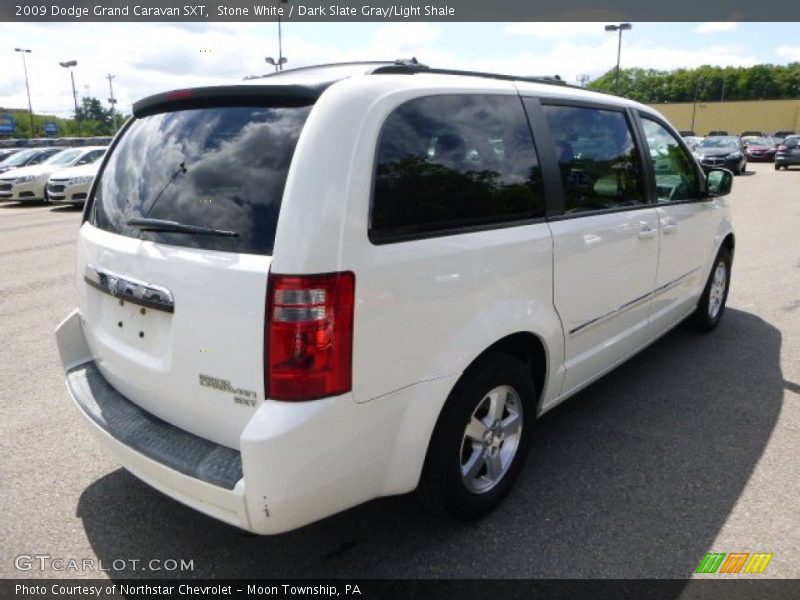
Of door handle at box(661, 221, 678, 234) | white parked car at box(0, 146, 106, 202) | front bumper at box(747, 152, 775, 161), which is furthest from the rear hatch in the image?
front bumper at box(747, 152, 775, 161)

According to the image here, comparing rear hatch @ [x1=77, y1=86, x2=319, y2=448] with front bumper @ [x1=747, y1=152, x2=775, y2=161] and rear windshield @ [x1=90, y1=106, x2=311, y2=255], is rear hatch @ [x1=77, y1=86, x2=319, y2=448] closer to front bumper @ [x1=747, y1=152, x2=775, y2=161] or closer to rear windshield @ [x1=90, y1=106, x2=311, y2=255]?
rear windshield @ [x1=90, y1=106, x2=311, y2=255]

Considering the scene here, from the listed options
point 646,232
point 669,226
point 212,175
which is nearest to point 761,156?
point 669,226

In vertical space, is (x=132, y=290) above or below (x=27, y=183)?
above

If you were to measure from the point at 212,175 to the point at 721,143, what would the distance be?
28.5m

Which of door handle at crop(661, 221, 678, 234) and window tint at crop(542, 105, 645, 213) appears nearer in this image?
window tint at crop(542, 105, 645, 213)

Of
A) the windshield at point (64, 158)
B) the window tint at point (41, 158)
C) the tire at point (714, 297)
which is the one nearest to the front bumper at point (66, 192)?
the windshield at point (64, 158)

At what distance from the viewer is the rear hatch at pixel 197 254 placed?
206 centimetres

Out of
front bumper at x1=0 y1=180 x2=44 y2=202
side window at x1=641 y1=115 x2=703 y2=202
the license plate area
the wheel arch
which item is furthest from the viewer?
front bumper at x1=0 y1=180 x2=44 y2=202

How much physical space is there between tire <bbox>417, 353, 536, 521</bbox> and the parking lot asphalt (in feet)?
0.52

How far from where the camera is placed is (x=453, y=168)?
2449mm

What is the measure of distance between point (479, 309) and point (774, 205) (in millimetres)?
15339

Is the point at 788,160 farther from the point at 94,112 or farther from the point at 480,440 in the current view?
the point at 94,112

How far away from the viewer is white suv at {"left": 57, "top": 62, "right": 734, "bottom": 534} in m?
2.01

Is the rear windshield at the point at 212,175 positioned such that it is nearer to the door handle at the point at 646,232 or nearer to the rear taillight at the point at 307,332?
the rear taillight at the point at 307,332
